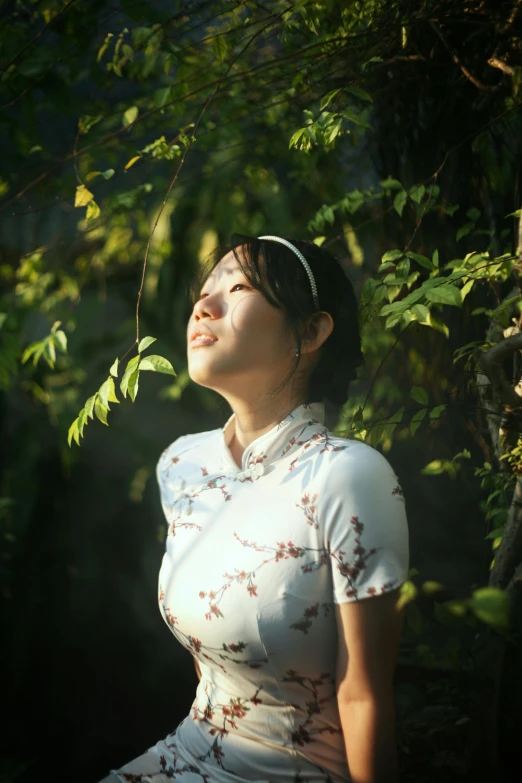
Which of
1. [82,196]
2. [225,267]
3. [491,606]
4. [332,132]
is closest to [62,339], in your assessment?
[82,196]

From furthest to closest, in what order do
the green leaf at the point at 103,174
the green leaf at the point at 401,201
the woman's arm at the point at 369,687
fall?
the green leaf at the point at 103,174 → the green leaf at the point at 401,201 → the woman's arm at the point at 369,687

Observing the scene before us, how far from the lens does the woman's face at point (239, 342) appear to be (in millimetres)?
1043

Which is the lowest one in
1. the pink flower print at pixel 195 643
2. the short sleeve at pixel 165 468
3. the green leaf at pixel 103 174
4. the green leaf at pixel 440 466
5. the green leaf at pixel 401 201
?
the green leaf at pixel 440 466

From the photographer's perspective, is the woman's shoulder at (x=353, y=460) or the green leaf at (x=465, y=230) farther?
the green leaf at (x=465, y=230)

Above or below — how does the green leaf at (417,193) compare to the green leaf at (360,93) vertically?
below

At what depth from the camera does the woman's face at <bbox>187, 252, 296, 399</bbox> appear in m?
1.04

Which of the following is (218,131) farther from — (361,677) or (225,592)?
(361,677)

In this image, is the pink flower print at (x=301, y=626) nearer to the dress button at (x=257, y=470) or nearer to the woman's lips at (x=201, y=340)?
the dress button at (x=257, y=470)

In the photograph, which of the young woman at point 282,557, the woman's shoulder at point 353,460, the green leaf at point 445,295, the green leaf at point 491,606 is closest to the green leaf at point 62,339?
the young woman at point 282,557

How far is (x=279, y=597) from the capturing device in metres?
0.93

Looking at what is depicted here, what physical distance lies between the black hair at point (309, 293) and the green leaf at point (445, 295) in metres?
0.20

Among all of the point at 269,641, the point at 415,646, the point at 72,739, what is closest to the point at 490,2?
the point at 269,641

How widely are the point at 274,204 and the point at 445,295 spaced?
39.4 inches

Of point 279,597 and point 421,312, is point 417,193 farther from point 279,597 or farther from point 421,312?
point 279,597
